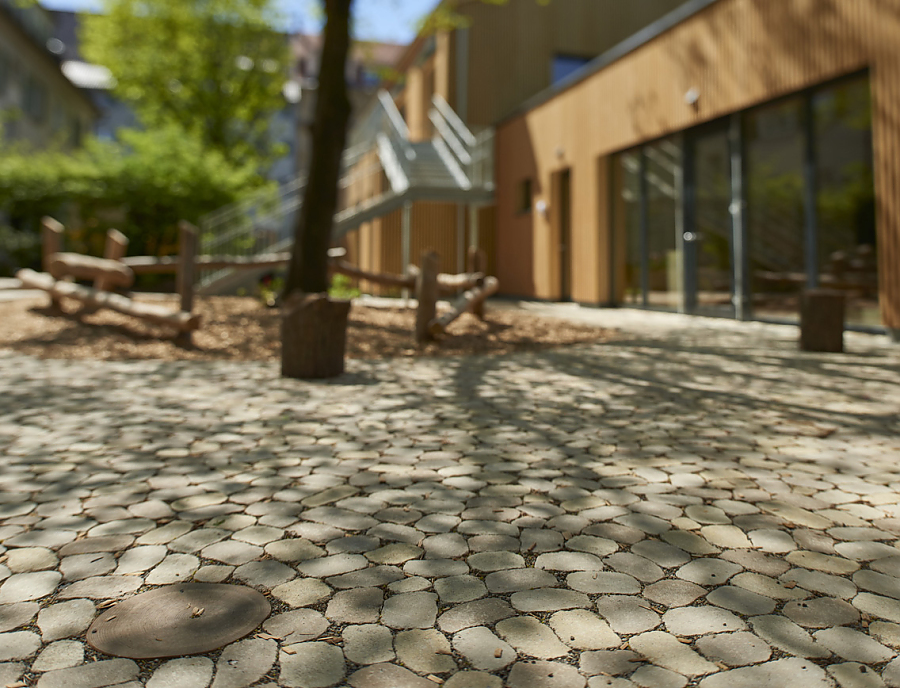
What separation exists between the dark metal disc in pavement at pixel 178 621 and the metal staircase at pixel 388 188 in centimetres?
1321

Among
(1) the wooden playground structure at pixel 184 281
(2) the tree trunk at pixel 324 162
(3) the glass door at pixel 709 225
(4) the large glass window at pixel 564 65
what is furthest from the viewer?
(4) the large glass window at pixel 564 65

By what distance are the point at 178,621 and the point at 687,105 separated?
12.4 metres

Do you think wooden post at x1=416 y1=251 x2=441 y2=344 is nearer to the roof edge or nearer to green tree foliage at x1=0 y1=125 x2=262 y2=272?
the roof edge

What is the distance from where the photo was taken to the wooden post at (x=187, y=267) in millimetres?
8805

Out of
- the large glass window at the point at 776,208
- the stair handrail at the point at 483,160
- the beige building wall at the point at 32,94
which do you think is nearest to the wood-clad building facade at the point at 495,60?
the stair handrail at the point at 483,160

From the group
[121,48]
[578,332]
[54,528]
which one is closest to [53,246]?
[578,332]

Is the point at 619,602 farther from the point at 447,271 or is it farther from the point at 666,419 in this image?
the point at 447,271

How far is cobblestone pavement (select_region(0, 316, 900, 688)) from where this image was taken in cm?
190

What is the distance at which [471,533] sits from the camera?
2.79 m

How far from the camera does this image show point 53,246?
36.4 ft

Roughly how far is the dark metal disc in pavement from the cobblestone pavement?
0.05 metres

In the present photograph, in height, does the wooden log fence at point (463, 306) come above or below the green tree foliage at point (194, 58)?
below

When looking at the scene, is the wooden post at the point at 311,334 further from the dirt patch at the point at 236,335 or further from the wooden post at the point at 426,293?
the wooden post at the point at 426,293

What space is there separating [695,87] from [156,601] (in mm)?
12325
